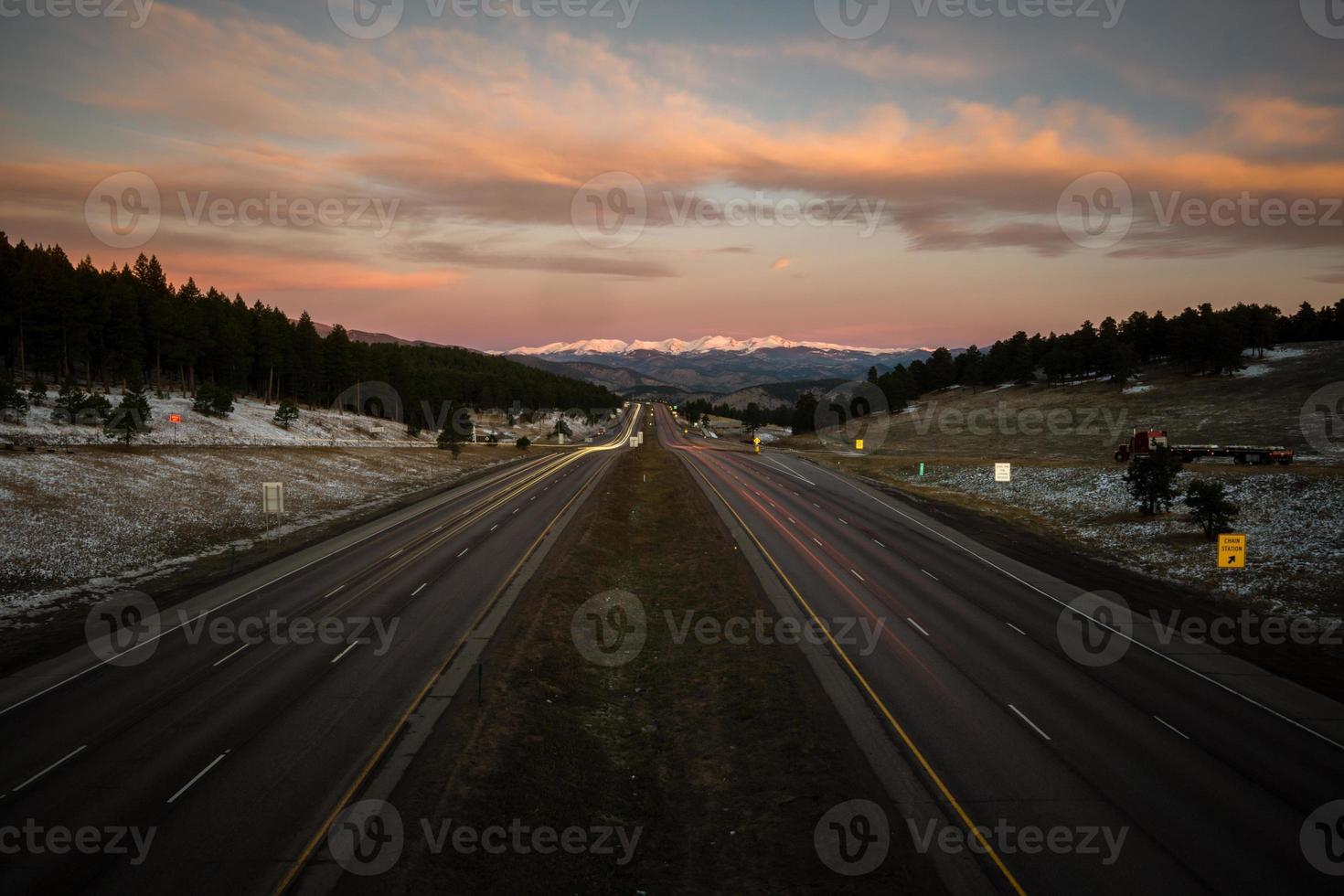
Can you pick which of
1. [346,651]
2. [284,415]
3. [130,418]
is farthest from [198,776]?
[284,415]

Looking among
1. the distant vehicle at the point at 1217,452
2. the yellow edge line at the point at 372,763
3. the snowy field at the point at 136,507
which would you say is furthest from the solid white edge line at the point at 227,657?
the distant vehicle at the point at 1217,452

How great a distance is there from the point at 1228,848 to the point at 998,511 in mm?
43263

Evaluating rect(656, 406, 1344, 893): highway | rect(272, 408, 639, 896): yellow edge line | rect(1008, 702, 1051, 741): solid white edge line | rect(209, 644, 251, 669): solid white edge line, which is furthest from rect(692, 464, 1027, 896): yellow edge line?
rect(209, 644, 251, 669): solid white edge line

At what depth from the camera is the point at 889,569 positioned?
3703 centimetres

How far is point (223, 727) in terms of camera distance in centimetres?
1834

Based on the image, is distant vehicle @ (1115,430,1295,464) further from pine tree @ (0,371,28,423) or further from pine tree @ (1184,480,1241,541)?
pine tree @ (0,371,28,423)

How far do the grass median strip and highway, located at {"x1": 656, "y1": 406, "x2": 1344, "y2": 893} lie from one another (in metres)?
2.36

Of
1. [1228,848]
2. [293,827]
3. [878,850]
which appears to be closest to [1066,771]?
[1228,848]

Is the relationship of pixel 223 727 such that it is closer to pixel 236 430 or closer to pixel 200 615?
pixel 200 615

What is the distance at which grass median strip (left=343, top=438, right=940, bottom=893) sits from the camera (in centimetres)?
1370

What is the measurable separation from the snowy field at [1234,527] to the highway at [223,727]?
36120mm

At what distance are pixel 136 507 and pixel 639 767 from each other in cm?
4365

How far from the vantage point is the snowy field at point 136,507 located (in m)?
31.9

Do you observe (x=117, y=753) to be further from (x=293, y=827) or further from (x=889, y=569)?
(x=889, y=569)
